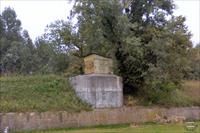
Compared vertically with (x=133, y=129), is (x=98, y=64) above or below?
above

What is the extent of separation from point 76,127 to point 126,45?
7.18 m

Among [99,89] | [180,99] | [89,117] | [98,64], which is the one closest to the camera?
[89,117]

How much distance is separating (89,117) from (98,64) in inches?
164

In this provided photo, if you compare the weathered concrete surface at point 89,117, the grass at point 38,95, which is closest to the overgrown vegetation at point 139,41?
the weathered concrete surface at point 89,117

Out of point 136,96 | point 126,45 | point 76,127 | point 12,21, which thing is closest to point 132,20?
point 126,45

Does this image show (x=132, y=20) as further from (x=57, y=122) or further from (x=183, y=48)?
(x=57, y=122)

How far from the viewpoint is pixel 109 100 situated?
32.5m

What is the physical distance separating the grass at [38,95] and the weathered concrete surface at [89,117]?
476 millimetres

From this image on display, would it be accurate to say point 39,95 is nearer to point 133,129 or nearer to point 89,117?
point 89,117

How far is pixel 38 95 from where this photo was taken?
104 feet

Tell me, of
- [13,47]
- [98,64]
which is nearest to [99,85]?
[98,64]

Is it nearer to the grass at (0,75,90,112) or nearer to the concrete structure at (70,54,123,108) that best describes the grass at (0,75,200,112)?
the grass at (0,75,90,112)

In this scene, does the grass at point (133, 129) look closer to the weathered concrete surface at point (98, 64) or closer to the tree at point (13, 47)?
the weathered concrete surface at point (98, 64)

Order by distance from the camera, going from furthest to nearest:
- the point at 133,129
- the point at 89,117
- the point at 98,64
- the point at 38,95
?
the point at 98,64
the point at 38,95
the point at 89,117
the point at 133,129
